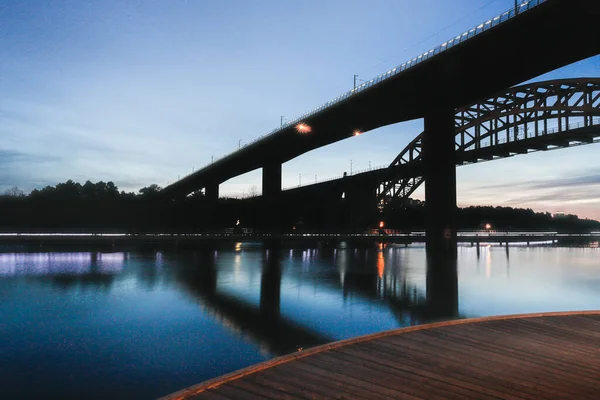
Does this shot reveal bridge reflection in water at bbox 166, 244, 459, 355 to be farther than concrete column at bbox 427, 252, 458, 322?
No

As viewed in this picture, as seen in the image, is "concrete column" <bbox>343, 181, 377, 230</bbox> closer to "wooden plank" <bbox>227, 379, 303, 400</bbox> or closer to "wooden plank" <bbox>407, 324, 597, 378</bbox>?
"wooden plank" <bbox>407, 324, 597, 378</bbox>

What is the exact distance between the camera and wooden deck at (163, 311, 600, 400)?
15.5 ft

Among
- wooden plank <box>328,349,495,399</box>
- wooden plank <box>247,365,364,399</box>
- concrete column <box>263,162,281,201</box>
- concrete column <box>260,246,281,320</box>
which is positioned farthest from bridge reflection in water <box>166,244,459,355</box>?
concrete column <box>263,162,281,201</box>

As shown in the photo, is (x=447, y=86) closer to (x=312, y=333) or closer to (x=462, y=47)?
(x=462, y=47)

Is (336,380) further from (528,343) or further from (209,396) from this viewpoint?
(528,343)

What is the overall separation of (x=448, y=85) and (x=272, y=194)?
4336 cm

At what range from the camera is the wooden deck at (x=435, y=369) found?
4.74 m

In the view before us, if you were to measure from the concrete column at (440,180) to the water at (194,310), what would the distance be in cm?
1935

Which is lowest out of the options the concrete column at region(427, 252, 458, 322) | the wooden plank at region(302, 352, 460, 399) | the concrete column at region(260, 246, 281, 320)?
the concrete column at region(427, 252, 458, 322)

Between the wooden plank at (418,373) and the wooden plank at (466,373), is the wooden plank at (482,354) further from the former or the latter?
the wooden plank at (418,373)

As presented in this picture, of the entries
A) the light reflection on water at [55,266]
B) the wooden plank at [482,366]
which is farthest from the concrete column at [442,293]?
the light reflection on water at [55,266]

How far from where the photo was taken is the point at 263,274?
76.2ft

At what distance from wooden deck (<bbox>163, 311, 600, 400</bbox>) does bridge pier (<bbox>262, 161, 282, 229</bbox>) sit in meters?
68.9

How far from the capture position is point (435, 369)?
5.42 metres
